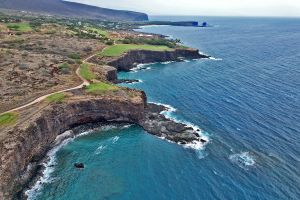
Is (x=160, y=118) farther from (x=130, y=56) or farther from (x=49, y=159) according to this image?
(x=130, y=56)

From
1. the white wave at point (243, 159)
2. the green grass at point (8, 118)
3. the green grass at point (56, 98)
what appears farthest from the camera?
the green grass at point (56, 98)

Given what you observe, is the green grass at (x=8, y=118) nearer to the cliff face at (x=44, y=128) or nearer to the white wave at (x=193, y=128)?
the cliff face at (x=44, y=128)

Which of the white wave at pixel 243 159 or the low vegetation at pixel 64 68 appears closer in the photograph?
the white wave at pixel 243 159

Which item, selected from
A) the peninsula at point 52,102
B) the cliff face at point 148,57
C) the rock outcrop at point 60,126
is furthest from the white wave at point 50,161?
the cliff face at point 148,57

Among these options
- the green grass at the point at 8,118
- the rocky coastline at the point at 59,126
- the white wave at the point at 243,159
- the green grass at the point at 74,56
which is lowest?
the white wave at the point at 243,159

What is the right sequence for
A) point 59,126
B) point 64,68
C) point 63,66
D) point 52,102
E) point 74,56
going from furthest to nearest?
point 74,56 → point 63,66 → point 64,68 → point 52,102 → point 59,126

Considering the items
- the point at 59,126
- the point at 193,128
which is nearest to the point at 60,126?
the point at 59,126

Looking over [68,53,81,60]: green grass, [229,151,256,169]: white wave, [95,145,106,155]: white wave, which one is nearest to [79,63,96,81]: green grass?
A: [68,53,81,60]: green grass

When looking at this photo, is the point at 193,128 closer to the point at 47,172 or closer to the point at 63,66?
the point at 47,172
